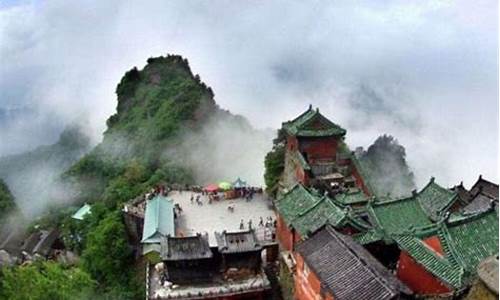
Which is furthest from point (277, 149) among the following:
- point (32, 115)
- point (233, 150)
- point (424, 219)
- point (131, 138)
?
point (32, 115)

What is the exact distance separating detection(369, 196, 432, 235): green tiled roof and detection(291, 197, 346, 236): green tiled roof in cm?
199

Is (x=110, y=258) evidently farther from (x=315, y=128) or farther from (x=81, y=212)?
(x=81, y=212)

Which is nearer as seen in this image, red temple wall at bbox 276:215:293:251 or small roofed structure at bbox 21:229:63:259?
red temple wall at bbox 276:215:293:251

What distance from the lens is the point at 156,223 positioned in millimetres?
35656

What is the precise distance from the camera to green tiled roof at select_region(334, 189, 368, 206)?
1358 inches

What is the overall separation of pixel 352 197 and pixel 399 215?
7255 mm

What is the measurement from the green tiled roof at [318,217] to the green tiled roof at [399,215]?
1.99 m

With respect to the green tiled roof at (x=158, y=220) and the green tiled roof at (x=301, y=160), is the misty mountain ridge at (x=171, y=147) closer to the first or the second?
the green tiled roof at (x=158, y=220)

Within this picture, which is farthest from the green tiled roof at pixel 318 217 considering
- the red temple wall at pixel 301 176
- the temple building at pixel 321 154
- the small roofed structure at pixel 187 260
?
the temple building at pixel 321 154

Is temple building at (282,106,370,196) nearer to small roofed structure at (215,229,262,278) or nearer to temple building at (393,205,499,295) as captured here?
small roofed structure at (215,229,262,278)

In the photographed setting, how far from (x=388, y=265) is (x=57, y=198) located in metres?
46.1

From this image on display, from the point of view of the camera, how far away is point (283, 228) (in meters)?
31.2

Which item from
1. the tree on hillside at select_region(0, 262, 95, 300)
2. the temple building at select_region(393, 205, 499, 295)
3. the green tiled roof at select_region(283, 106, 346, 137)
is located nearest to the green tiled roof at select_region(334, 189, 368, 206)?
the green tiled roof at select_region(283, 106, 346, 137)

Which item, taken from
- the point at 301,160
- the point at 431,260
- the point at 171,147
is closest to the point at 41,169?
the point at 171,147
